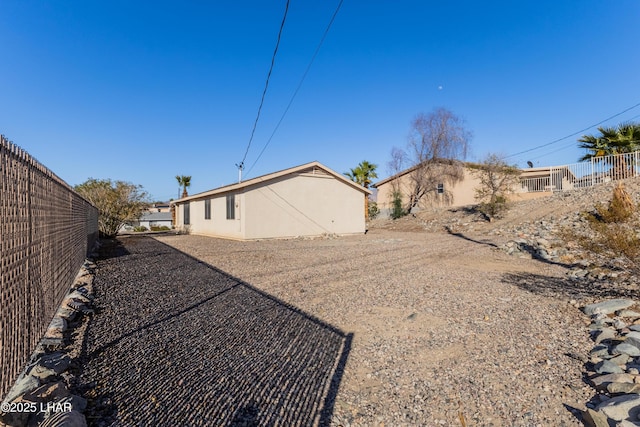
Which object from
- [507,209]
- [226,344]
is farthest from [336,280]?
[507,209]

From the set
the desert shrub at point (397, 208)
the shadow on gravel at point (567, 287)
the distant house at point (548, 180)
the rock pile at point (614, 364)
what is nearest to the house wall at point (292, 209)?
the desert shrub at point (397, 208)

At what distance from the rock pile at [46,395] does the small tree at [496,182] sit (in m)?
20.0

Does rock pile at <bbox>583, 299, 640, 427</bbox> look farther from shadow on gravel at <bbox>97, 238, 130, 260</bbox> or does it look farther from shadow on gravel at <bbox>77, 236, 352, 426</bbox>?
shadow on gravel at <bbox>97, 238, 130, 260</bbox>

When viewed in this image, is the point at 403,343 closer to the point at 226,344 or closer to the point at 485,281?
the point at 226,344

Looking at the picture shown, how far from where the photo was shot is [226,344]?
3576 millimetres

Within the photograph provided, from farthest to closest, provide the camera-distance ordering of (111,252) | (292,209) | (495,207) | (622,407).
A: (495,207), (292,209), (111,252), (622,407)

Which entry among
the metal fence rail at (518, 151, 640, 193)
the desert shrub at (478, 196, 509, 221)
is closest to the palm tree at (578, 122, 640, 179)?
the metal fence rail at (518, 151, 640, 193)

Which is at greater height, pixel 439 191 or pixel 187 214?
pixel 439 191

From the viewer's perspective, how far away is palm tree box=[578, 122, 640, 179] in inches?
673

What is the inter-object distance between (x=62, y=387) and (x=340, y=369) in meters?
2.32

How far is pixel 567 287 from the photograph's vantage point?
6281 millimetres

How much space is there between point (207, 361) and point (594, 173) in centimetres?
2364

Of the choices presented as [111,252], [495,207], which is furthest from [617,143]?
[111,252]

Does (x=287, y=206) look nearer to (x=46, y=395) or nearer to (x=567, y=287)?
(x=567, y=287)
